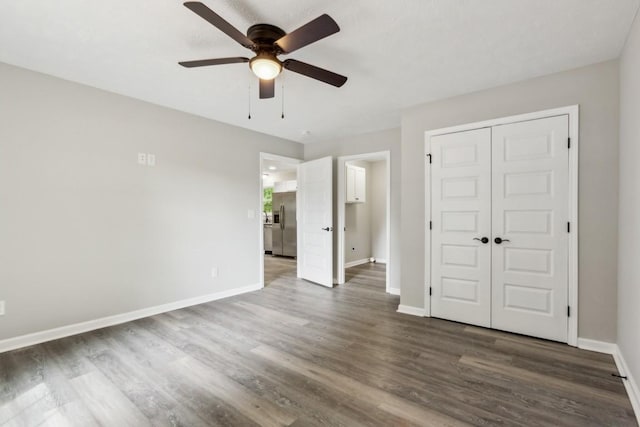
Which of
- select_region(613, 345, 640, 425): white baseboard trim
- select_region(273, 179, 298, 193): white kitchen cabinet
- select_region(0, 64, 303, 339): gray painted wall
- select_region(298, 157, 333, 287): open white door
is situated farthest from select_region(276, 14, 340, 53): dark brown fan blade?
select_region(273, 179, 298, 193): white kitchen cabinet

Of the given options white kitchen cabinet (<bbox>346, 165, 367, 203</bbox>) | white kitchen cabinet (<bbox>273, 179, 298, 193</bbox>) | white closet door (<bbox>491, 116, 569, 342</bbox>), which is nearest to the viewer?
white closet door (<bbox>491, 116, 569, 342</bbox>)

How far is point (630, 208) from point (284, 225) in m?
6.69

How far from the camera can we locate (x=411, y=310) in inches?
142

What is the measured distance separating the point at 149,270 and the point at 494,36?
4088mm

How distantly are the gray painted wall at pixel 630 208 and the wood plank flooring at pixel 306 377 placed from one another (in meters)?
0.36

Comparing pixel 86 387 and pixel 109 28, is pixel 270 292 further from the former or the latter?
pixel 109 28

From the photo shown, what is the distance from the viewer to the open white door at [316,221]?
489 centimetres

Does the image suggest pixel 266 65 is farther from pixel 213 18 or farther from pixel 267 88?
pixel 213 18

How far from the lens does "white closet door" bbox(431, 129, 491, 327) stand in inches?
124

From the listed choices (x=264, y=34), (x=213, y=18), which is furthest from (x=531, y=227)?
(x=213, y=18)

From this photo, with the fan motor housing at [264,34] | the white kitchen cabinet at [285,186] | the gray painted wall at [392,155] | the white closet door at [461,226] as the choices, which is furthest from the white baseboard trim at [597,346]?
the white kitchen cabinet at [285,186]

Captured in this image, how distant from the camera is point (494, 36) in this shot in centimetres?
222

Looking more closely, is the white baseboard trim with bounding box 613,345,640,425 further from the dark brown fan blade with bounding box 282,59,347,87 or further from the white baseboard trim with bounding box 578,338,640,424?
the dark brown fan blade with bounding box 282,59,347,87

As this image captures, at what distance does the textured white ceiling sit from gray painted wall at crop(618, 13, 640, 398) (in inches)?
11.5
